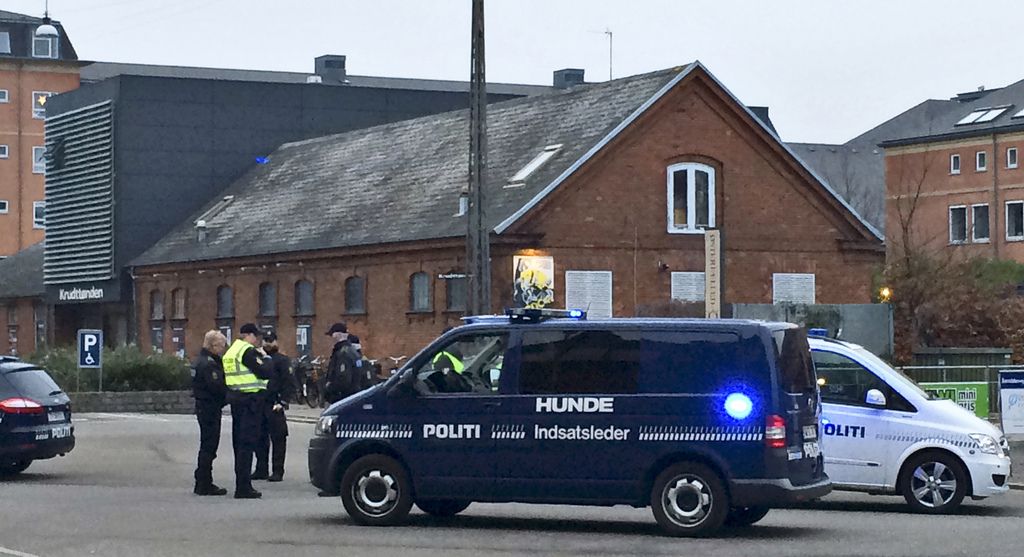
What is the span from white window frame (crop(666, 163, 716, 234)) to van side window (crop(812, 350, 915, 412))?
28643mm

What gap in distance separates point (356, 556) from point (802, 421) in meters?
3.99

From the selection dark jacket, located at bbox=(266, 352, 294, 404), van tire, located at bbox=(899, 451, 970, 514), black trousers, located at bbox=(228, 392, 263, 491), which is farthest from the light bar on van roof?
dark jacket, located at bbox=(266, 352, 294, 404)

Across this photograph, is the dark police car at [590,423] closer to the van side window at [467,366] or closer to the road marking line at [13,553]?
the van side window at [467,366]

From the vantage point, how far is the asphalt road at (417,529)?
50.0 feet

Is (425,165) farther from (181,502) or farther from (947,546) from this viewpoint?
(947,546)

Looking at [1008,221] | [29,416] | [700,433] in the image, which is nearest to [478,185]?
[29,416]

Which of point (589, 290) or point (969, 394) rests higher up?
point (589, 290)

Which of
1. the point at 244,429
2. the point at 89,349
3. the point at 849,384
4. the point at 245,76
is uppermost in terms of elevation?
the point at 245,76

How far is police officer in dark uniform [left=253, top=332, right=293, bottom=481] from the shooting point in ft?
70.2

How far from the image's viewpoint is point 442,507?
17906mm

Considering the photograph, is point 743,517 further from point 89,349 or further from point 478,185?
point 89,349

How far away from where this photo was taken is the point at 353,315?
51.3 metres

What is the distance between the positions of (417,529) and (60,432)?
785 cm

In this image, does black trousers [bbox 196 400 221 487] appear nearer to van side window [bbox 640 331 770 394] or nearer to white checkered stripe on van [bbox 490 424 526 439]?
white checkered stripe on van [bbox 490 424 526 439]
